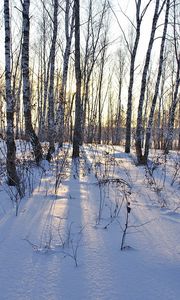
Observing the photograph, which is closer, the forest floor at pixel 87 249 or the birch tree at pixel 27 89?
the forest floor at pixel 87 249

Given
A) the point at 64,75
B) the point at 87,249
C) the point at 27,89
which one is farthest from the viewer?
the point at 64,75

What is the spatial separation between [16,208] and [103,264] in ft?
5.52

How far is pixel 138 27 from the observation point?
1138 centimetres

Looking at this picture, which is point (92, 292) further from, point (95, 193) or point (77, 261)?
point (95, 193)

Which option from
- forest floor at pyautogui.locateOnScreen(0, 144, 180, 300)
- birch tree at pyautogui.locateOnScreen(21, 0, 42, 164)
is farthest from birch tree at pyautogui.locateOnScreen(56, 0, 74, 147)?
forest floor at pyautogui.locateOnScreen(0, 144, 180, 300)

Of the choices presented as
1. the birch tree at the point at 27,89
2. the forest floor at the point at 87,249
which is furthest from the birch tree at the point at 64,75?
the forest floor at the point at 87,249

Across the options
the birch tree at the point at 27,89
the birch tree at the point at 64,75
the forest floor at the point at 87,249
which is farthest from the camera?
the birch tree at the point at 64,75

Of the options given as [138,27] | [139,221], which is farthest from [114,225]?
[138,27]

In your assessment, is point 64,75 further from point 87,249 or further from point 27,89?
point 87,249

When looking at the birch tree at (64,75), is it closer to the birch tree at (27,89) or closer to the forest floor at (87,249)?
the birch tree at (27,89)

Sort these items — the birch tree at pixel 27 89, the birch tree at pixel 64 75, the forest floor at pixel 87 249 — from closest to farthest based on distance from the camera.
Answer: the forest floor at pixel 87 249, the birch tree at pixel 27 89, the birch tree at pixel 64 75

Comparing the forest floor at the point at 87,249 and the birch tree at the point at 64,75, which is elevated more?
the birch tree at the point at 64,75

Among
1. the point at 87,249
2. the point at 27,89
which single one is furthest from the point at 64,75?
the point at 87,249

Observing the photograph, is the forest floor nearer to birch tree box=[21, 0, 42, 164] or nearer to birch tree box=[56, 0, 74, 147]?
birch tree box=[21, 0, 42, 164]
